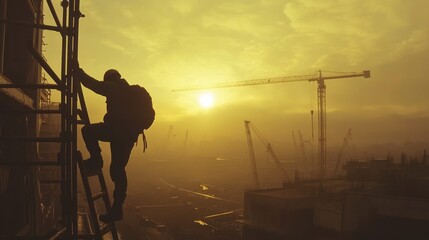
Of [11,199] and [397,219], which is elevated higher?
[11,199]

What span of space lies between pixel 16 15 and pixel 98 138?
4.54 metres

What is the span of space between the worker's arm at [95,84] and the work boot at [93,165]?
85cm

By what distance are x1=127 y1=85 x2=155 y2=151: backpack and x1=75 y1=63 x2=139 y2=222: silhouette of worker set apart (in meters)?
0.08

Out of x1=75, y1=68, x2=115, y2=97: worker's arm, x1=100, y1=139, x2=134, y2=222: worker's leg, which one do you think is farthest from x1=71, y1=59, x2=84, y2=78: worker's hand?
x1=100, y1=139, x2=134, y2=222: worker's leg

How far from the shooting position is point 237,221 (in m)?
41.8

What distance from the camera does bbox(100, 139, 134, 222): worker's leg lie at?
475 centimetres

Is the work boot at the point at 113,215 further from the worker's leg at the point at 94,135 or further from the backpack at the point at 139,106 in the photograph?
the backpack at the point at 139,106

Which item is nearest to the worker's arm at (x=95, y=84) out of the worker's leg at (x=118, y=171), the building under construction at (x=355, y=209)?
the worker's leg at (x=118, y=171)

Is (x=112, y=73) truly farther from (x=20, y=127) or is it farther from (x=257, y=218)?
(x=257, y=218)

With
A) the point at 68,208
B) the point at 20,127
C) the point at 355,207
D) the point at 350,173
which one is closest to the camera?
the point at 68,208

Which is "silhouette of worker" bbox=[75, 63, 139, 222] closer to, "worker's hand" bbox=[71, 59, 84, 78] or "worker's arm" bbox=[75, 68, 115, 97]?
"worker's arm" bbox=[75, 68, 115, 97]

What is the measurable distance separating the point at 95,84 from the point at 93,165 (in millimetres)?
1045

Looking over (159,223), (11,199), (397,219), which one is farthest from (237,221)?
(11,199)

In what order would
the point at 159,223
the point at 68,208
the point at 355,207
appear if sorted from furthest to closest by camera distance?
the point at 159,223 → the point at 355,207 → the point at 68,208
